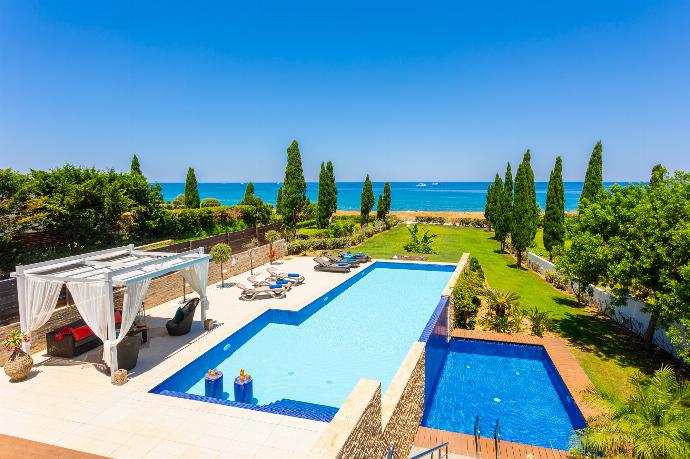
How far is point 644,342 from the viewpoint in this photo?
1216cm

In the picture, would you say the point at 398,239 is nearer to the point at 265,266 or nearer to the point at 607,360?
the point at 265,266

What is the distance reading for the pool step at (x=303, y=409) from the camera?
7184mm

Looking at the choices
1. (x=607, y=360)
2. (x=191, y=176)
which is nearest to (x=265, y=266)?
(x=607, y=360)

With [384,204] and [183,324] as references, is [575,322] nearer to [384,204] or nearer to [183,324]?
[183,324]

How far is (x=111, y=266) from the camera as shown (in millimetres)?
10422

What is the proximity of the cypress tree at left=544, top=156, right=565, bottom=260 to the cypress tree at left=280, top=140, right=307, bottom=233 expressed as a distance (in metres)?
16.0

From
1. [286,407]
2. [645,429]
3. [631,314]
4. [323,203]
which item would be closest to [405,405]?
[286,407]

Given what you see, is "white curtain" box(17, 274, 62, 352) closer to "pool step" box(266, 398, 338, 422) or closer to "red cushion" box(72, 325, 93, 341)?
"red cushion" box(72, 325, 93, 341)

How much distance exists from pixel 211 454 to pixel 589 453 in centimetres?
639

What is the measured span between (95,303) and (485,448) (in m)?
8.70

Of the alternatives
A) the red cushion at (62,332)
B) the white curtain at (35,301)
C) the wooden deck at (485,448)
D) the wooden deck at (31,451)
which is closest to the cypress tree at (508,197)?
the wooden deck at (485,448)

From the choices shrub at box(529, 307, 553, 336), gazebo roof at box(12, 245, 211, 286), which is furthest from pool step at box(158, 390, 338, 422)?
shrub at box(529, 307, 553, 336)

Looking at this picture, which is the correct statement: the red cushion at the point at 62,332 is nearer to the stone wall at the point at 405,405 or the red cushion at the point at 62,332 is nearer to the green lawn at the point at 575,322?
the stone wall at the point at 405,405

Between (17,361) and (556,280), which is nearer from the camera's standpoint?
(17,361)
